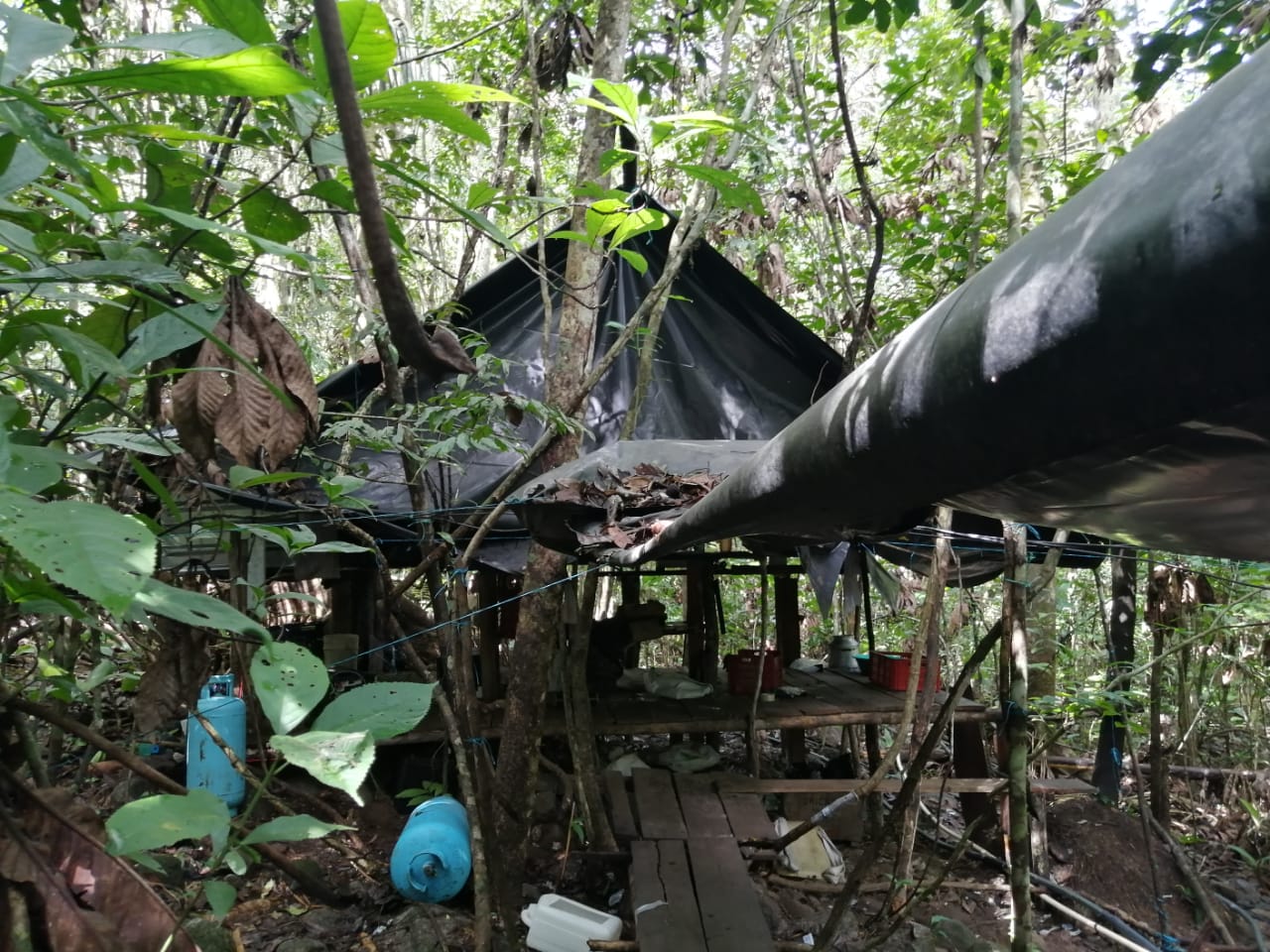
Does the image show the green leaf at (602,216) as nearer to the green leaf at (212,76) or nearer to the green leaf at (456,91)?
the green leaf at (456,91)

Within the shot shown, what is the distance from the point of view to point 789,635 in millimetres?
6496

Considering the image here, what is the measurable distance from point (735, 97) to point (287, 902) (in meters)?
5.91

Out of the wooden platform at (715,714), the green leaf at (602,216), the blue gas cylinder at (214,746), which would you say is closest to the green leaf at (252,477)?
the green leaf at (602,216)

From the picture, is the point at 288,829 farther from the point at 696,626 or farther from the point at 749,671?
the point at 696,626

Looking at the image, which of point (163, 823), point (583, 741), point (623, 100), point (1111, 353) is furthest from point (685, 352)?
point (1111, 353)

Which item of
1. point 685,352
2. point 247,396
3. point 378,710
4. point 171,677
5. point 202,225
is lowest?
point 171,677

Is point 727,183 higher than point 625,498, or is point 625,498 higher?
point 727,183

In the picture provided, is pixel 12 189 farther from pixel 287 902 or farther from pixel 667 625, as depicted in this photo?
pixel 667 625

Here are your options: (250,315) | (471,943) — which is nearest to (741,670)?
(471,943)

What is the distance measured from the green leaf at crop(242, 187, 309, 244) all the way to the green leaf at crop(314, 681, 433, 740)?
2.44ft

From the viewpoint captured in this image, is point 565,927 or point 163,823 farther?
point 565,927

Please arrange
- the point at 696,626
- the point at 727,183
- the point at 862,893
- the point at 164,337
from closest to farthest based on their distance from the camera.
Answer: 1. the point at 164,337
2. the point at 727,183
3. the point at 862,893
4. the point at 696,626

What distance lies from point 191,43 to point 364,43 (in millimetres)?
190

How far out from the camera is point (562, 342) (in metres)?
3.54
